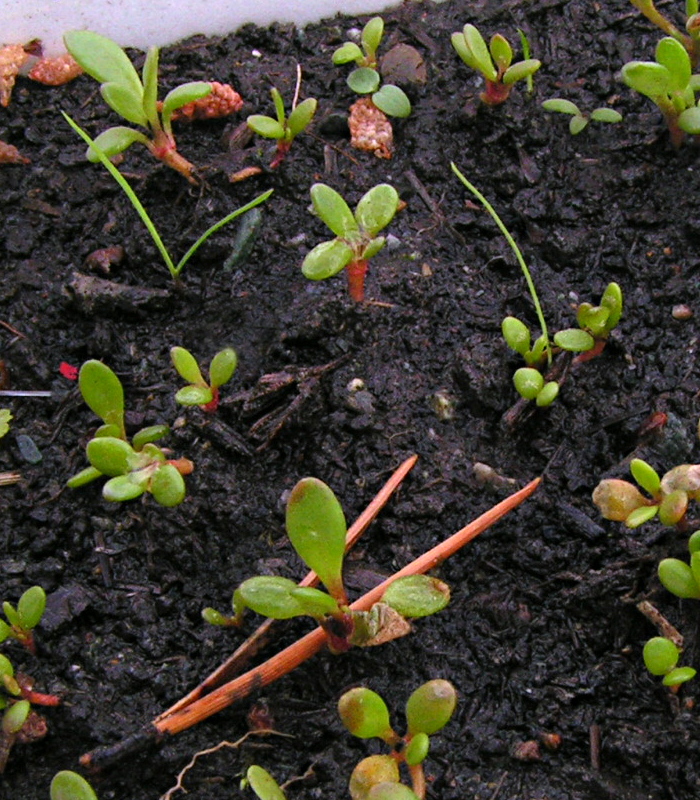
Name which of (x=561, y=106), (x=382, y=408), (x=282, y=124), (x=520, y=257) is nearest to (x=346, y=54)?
(x=282, y=124)

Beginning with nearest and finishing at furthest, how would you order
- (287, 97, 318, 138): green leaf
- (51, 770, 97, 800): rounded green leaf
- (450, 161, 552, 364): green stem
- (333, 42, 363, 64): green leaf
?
(51, 770, 97, 800): rounded green leaf, (450, 161, 552, 364): green stem, (287, 97, 318, 138): green leaf, (333, 42, 363, 64): green leaf

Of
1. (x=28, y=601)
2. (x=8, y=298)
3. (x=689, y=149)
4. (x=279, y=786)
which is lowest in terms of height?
(x=279, y=786)

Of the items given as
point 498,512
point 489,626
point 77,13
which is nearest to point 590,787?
point 489,626

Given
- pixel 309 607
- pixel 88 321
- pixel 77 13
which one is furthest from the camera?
pixel 77 13

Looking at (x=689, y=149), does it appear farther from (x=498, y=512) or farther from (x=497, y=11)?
(x=498, y=512)

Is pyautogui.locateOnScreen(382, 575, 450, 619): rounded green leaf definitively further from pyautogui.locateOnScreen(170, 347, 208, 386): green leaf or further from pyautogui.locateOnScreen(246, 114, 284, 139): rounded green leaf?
pyautogui.locateOnScreen(246, 114, 284, 139): rounded green leaf

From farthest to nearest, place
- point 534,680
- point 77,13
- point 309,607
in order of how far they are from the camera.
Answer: point 77,13 → point 534,680 → point 309,607

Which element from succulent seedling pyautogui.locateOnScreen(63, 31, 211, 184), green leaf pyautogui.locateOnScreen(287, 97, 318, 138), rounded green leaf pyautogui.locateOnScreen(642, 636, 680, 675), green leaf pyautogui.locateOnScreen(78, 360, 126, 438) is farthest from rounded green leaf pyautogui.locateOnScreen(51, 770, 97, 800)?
green leaf pyautogui.locateOnScreen(287, 97, 318, 138)
